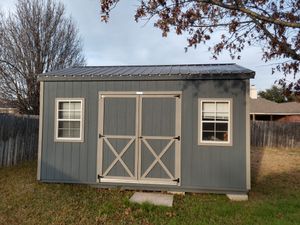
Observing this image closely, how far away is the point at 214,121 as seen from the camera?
8.55m

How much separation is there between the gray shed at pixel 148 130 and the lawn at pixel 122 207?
18.6 inches

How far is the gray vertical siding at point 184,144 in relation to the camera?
27.7 feet

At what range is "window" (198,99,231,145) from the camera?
28.0 ft

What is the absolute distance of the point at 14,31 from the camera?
21125 mm

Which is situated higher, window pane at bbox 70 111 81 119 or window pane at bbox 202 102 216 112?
window pane at bbox 202 102 216 112

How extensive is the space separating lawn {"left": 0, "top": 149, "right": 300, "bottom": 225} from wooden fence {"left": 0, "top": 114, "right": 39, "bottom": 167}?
71.0 inches

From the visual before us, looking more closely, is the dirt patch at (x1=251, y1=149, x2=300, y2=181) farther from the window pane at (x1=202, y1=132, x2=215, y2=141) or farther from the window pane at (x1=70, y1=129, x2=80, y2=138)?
the window pane at (x1=70, y1=129, x2=80, y2=138)

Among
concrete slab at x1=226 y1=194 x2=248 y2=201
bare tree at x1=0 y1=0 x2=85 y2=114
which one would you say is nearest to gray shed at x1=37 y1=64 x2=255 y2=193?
concrete slab at x1=226 y1=194 x2=248 y2=201

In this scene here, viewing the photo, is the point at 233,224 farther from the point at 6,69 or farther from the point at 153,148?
the point at 6,69

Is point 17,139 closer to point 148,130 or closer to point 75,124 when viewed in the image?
point 75,124

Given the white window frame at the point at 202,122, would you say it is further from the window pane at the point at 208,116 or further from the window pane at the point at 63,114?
the window pane at the point at 63,114

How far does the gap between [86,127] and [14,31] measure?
584 inches

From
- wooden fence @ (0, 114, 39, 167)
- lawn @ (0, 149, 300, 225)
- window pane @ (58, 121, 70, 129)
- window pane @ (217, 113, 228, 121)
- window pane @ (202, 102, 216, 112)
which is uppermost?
window pane @ (202, 102, 216, 112)

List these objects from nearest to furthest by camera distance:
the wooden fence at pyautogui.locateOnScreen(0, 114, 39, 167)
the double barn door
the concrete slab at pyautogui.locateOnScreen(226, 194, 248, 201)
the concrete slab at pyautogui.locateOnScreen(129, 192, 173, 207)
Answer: the concrete slab at pyautogui.locateOnScreen(129, 192, 173, 207) → the concrete slab at pyautogui.locateOnScreen(226, 194, 248, 201) → the double barn door → the wooden fence at pyautogui.locateOnScreen(0, 114, 39, 167)
